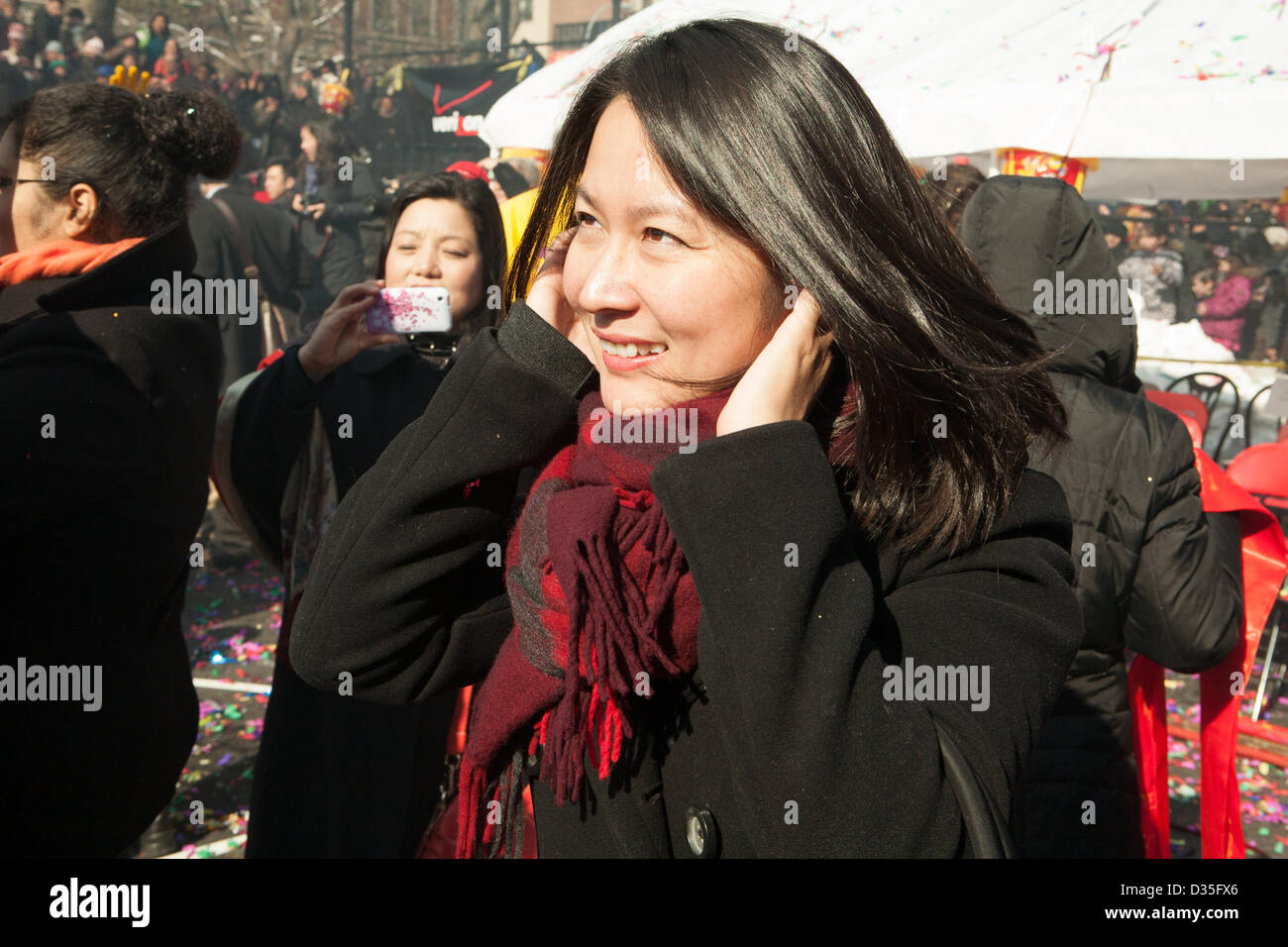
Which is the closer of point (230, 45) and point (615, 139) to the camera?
point (615, 139)

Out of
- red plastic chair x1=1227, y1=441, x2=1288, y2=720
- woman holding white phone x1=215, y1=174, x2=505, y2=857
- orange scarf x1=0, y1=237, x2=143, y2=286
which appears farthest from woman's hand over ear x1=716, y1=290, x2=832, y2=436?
red plastic chair x1=1227, y1=441, x2=1288, y2=720

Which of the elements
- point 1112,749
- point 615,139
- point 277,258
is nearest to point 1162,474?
point 1112,749

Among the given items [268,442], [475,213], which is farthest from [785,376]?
[475,213]

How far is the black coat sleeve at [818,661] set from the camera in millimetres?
1231

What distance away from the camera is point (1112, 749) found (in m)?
2.63

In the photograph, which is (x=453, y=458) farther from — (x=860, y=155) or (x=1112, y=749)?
(x=1112, y=749)

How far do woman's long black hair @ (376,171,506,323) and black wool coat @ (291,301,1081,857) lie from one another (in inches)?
74.0

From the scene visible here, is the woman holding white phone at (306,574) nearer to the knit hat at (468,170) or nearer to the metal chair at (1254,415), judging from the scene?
the knit hat at (468,170)

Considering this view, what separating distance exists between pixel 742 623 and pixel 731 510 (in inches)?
5.5

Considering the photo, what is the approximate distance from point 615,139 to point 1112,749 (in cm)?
204

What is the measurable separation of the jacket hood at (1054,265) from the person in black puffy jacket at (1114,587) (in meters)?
0.01

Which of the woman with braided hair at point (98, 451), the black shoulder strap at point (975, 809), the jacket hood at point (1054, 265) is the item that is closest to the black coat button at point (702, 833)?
the black shoulder strap at point (975, 809)

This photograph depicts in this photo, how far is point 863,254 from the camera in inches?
56.6

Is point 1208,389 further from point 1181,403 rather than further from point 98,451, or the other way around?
point 98,451
